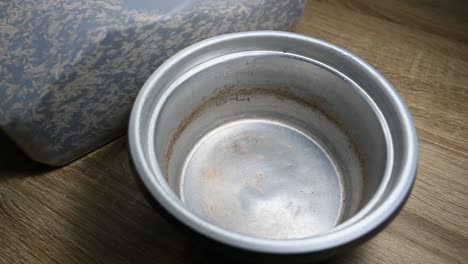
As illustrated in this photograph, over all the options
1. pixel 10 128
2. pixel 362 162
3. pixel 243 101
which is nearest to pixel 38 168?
pixel 10 128

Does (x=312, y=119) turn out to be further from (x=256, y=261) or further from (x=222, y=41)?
(x=256, y=261)

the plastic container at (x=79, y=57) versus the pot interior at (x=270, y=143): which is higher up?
the plastic container at (x=79, y=57)

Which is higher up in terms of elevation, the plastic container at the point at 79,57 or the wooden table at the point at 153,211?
the plastic container at the point at 79,57

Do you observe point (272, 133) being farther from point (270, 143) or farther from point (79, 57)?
point (79, 57)

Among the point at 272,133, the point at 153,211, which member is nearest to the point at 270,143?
the point at 272,133
